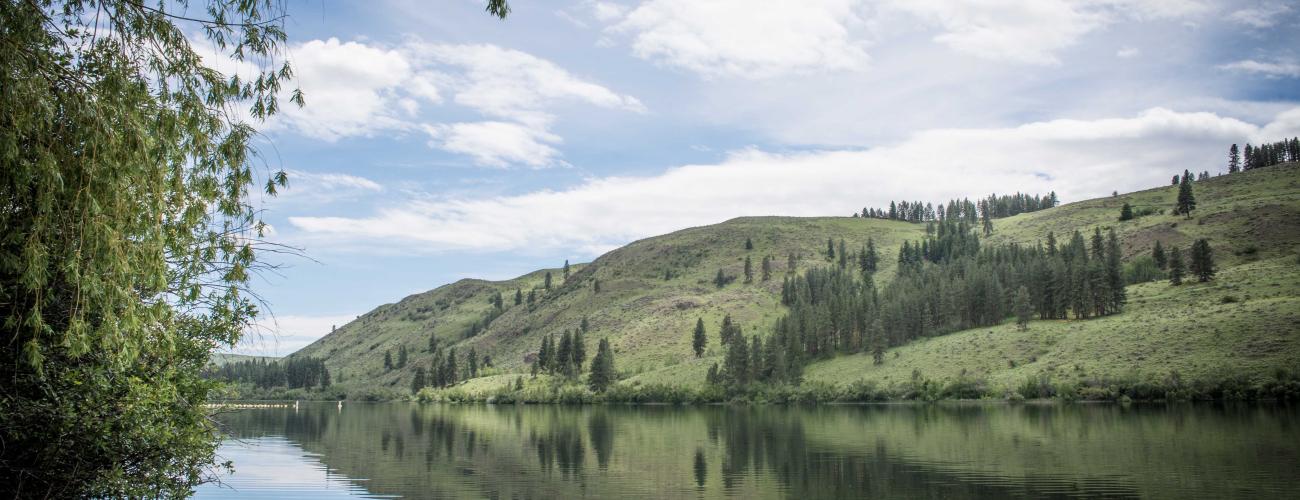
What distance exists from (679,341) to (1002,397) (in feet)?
330

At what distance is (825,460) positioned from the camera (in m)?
45.2

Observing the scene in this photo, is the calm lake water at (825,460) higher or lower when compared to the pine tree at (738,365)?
lower

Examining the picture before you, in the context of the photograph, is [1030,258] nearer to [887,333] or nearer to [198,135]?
[887,333]

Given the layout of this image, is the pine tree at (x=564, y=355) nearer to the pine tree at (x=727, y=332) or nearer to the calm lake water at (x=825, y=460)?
the pine tree at (x=727, y=332)

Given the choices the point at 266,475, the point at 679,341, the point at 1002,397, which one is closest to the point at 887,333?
the point at 1002,397

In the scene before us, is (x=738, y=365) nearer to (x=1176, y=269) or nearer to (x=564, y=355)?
(x=564, y=355)

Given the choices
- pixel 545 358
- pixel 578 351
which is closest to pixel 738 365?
pixel 578 351

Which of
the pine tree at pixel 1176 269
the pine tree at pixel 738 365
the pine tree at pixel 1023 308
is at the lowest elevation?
the pine tree at pixel 738 365

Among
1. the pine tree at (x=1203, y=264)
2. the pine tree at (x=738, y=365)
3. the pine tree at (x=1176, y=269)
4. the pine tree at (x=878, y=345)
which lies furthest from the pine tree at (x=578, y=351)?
the pine tree at (x=1203, y=264)

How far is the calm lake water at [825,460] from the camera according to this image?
112ft

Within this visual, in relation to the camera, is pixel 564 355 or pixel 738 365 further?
pixel 564 355

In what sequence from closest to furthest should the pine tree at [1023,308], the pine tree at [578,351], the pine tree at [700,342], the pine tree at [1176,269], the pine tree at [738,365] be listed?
the pine tree at [1023,308] → the pine tree at [1176,269] → the pine tree at [738,365] → the pine tree at [578,351] → the pine tree at [700,342]

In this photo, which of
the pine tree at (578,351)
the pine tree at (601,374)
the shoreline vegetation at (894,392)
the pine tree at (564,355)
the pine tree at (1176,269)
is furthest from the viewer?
the pine tree at (578,351)

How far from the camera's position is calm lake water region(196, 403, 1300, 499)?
34188mm
